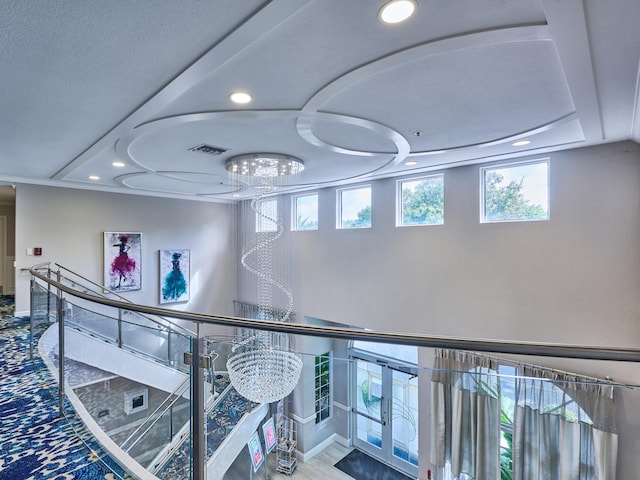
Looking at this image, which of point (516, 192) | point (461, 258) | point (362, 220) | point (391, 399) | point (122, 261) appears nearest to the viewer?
point (391, 399)

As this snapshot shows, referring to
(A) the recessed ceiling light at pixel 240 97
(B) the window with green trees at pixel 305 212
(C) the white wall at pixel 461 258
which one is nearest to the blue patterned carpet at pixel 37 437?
(C) the white wall at pixel 461 258

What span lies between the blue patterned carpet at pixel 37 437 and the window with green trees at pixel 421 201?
17.7 ft

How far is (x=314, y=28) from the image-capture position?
6.04 ft

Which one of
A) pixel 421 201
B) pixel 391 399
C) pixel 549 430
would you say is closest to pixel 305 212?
pixel 421 201

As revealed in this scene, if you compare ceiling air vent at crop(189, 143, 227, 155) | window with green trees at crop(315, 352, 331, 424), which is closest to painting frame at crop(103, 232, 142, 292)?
ceiling air vent at crop(189, 143, 227, 155)

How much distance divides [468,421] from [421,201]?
4.38 metres

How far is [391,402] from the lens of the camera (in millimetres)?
2277

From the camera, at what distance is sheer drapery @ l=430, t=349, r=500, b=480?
1.99 metres

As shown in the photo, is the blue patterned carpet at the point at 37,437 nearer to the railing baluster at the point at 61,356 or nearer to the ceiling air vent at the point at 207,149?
the railing baluster at the point at 61,356

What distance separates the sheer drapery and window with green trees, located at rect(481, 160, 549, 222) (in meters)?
3.28

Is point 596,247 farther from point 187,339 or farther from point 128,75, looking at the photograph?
point 128,75

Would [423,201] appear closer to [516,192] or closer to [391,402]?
[516,192]

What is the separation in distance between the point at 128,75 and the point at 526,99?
3.26 meters

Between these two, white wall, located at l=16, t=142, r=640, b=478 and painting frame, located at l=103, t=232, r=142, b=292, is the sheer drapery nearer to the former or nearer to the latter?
white wall, located at l=16, t=142, r=640, b=478
